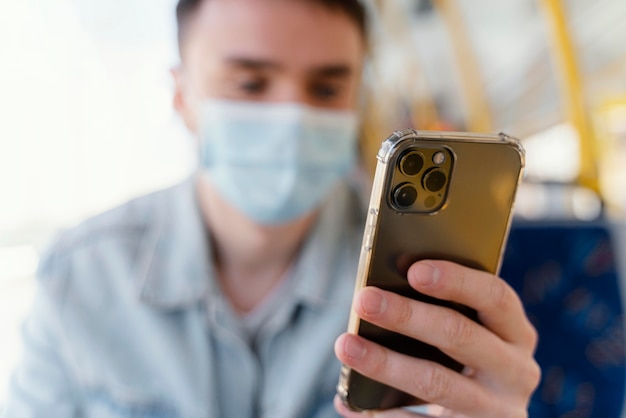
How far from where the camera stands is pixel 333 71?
3.00ft

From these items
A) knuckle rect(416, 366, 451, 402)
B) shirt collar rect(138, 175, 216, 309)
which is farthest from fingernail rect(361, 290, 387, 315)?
shirt collar rect(138, 175, 216, 309)

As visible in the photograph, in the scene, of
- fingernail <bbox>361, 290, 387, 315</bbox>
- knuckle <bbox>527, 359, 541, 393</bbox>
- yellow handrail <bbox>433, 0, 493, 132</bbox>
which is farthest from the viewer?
yellow handrail <bbox>433, 0, 493, 132</bbox>

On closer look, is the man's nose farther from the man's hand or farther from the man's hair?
the man's hand

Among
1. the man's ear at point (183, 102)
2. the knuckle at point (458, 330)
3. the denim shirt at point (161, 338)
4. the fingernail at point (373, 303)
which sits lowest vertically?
the denim shirt at point (161, 338)

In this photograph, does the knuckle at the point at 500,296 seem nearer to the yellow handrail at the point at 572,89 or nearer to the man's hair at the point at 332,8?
the man's hair at the point at 332,8

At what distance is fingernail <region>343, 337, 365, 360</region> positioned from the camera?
46 centimetres

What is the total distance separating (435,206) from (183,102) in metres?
0.75

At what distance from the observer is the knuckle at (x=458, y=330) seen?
0.46 meters

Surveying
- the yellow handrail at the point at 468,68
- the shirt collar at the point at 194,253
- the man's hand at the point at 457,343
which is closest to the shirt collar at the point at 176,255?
the shirt collar at the point at 194,253

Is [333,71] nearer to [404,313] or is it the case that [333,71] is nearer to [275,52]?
[275,52]

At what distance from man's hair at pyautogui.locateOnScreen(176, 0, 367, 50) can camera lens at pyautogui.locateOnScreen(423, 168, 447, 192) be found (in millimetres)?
582

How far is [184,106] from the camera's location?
1.05m

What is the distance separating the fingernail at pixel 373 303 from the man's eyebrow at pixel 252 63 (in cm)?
58

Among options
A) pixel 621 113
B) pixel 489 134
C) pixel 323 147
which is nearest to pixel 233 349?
pixel 323 147
